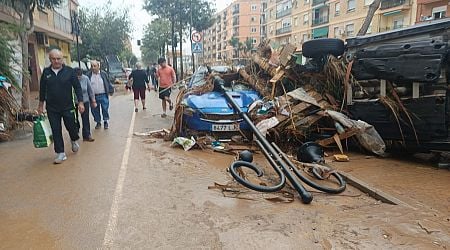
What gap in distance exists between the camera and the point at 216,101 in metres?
7.19

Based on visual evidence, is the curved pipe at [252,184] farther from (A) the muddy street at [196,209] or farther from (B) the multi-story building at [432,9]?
(B) the multi-story building at [432,9]

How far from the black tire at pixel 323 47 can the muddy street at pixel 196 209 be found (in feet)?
7.17

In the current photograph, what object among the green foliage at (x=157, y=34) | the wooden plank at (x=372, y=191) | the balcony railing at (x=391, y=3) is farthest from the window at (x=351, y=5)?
the wooden plank at (x=372, y=191)

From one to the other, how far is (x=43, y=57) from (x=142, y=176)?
949 inches

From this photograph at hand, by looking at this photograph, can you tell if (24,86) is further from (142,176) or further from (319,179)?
(319,179)

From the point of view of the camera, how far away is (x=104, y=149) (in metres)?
6.84

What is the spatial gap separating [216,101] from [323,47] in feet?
7.61

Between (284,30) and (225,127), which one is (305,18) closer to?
(284,30)

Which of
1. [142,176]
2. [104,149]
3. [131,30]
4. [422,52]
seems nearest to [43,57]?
[131,30]

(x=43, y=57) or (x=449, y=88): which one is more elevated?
(x=43, y=57)

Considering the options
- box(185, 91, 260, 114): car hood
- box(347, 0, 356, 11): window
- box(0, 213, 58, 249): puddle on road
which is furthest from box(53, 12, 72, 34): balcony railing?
box(347, 0, 356, 11): window

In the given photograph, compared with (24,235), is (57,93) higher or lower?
higher

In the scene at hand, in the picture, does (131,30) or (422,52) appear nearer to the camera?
(422,52)

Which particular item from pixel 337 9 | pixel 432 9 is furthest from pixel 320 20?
pixel 432 9
